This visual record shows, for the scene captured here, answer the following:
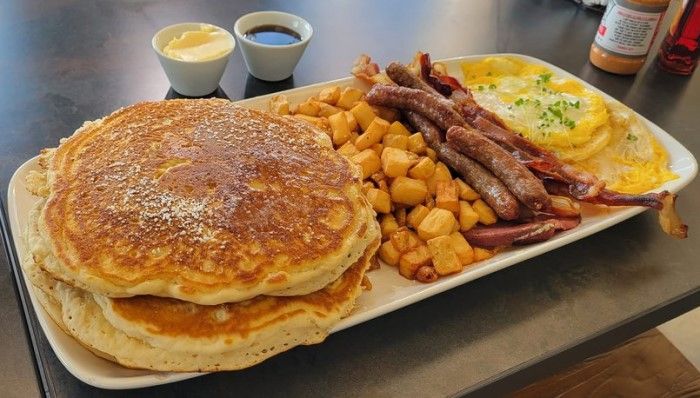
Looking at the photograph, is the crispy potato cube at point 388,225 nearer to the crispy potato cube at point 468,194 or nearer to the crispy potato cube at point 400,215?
the crispy potato cube at point 400,215

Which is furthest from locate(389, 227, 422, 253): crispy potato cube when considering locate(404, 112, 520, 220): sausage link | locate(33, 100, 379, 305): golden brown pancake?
locate(404, 112, 520, 220): sausage link

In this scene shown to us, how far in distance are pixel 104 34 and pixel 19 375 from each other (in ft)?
5.29

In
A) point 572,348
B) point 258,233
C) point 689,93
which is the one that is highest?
point 258,233

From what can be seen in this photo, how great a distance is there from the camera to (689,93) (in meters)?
2.54

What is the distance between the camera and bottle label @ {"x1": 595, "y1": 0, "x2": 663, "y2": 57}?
225 cm

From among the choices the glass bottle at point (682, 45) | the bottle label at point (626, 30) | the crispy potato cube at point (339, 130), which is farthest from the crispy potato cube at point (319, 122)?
the glass bottle at point (682, 45)

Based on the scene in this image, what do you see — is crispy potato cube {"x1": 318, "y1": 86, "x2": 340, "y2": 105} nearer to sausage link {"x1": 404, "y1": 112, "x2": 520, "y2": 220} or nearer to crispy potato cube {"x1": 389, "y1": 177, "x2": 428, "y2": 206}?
sausage link {"x1": 404, "y1": 112, "x2": 520, "y2": 220}

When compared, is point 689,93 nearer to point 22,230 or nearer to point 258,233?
point 258,233

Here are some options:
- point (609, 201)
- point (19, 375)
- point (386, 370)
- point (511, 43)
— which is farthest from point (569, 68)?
point (19, 375)

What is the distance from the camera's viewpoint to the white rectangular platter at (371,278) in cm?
103

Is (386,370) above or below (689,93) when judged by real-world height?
above

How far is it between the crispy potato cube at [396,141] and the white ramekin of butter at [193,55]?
66 cm

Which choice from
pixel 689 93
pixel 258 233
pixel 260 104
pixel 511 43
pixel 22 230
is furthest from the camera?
pixel 511 43

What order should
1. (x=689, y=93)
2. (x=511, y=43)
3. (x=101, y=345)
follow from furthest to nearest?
(x=511, y=43), (x=689, y=93), (x=101, y=345)
